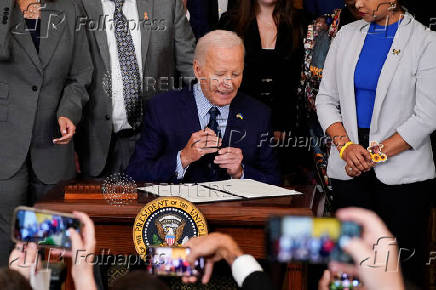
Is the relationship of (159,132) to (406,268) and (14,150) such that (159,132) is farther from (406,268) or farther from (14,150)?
(406,268)

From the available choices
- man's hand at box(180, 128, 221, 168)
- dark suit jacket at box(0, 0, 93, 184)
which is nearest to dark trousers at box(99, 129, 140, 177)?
dark suit jacket at box(0, 0, 93, 184)

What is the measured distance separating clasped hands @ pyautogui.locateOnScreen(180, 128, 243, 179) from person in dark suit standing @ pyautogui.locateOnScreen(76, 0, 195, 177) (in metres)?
0.63

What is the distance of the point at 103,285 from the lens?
3.14m

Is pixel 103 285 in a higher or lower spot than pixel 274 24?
lower

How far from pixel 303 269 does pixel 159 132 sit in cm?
98

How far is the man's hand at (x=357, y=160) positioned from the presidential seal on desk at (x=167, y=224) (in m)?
0.84

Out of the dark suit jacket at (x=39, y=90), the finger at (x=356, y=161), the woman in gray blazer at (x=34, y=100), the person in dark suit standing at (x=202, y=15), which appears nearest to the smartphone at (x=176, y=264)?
the finger at (x=356, y=161)

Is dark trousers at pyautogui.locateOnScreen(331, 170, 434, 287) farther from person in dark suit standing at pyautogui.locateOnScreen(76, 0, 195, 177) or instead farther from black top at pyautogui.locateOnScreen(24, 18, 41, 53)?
black top at pyautogui.locateOnScreen(24, 18, 41, 53)

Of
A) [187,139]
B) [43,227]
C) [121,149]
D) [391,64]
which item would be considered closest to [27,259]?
[43,227]

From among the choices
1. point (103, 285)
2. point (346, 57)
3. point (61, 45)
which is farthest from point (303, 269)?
point (61, 45)

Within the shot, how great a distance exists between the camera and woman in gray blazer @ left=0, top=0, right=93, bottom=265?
11.6 feet

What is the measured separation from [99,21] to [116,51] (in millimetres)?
159

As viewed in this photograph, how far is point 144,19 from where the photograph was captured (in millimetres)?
3939

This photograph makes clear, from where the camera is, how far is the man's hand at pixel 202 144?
130 inches
